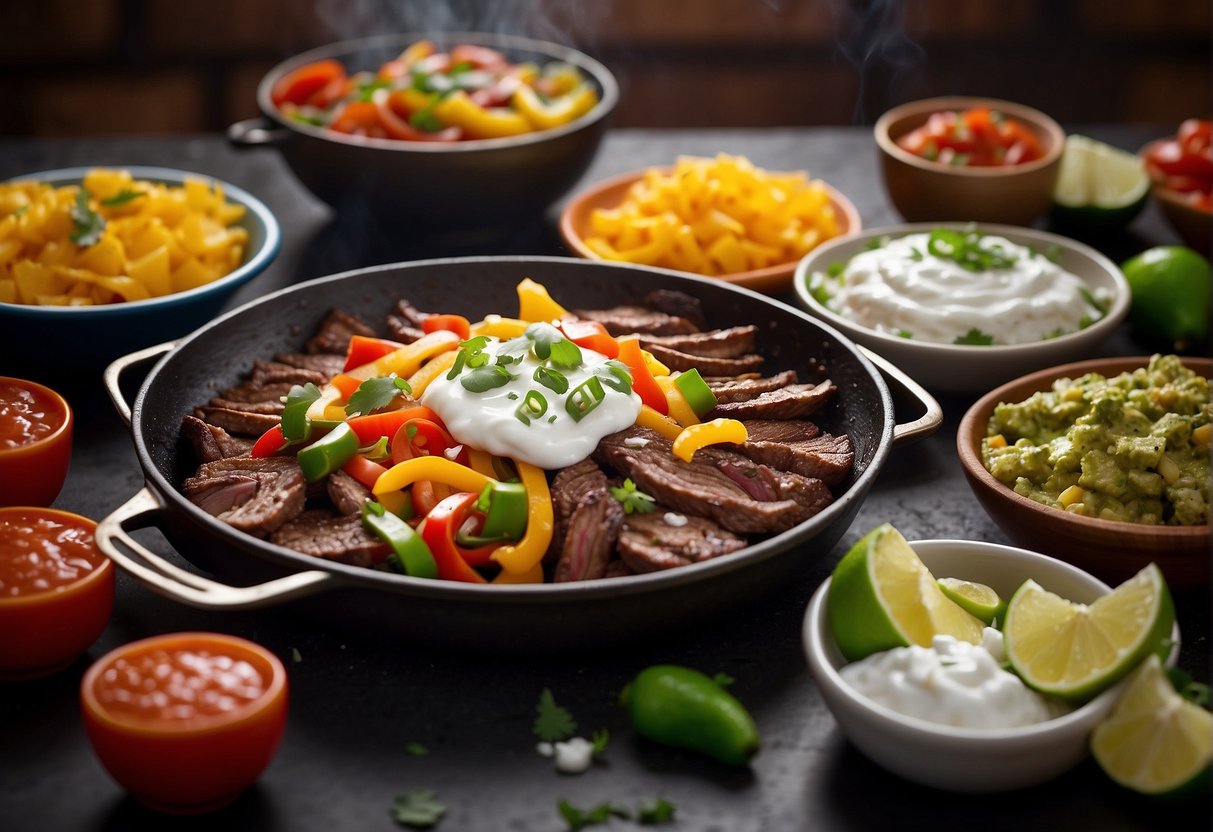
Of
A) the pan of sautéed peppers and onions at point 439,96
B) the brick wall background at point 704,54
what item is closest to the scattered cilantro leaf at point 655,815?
the pan of sautéed peppers and onions at point 439,96

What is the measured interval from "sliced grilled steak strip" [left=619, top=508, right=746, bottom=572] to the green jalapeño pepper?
23 cm

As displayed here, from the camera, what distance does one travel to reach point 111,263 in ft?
11.9

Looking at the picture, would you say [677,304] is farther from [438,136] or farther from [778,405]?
[438,136]

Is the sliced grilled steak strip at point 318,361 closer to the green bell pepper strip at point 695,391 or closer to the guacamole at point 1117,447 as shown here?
the green bell pepper strip at point 695,391

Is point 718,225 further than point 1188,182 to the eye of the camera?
No

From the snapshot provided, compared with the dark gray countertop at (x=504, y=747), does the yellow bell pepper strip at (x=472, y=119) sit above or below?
above

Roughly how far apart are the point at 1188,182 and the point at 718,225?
169 centimetres

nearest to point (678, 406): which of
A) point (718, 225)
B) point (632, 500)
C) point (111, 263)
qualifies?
point (632, 500)

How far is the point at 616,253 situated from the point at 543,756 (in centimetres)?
214

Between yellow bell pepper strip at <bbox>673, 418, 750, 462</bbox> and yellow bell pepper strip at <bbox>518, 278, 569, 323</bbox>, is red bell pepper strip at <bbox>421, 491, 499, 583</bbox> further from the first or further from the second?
yellow bell pepper strip at <bbox>518, 278, 569, 323</bbox>

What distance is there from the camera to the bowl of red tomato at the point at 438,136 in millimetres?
4258

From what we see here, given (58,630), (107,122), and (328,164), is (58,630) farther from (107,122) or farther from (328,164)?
(107,122)

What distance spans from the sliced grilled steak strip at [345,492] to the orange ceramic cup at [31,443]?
0.63 m

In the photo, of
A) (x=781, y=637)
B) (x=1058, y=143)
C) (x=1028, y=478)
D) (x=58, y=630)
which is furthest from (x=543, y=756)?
(x=1058, y=143)
